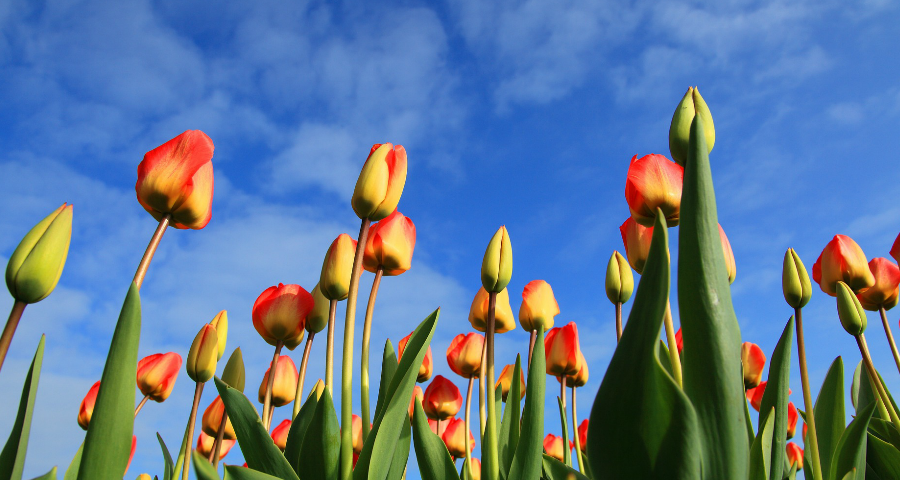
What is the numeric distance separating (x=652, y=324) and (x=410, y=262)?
122 centimetres

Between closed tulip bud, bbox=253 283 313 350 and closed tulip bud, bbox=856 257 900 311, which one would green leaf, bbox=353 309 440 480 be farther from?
closed tulip bud, bbox=856 257 900 311

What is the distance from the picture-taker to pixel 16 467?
102cm

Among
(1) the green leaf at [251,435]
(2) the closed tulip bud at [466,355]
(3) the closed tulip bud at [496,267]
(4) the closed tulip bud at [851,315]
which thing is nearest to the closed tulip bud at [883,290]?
(4) the closed tulip bud at [851,315]

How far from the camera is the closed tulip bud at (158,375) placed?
7.73ft

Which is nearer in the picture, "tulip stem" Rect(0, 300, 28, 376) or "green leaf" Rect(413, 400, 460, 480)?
"tulip stem" Rect(0, 300, 28, 376)

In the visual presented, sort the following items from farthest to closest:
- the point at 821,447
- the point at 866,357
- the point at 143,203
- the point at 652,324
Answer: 1. the point at 866,357
2. the point at 821,447
3. the point at 143,203
4. the point at 652,324

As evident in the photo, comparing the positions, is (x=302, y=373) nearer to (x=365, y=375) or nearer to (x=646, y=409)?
(x=365, y=375)

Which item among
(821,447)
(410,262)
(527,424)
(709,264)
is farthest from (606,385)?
(821,447)

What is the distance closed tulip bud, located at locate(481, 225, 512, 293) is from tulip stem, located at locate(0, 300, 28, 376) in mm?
1113

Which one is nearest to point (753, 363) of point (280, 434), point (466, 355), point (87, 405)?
point (466, 355)

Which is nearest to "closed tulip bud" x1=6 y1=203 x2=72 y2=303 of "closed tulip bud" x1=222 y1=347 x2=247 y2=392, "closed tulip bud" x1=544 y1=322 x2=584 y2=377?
"closed tulip bud" x1=222 y1=347 x2=247 y2=392

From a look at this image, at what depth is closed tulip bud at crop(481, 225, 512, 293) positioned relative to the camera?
170 cm

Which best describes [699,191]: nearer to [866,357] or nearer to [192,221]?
[192,221]

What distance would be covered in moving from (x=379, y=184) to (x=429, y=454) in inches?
25.8
